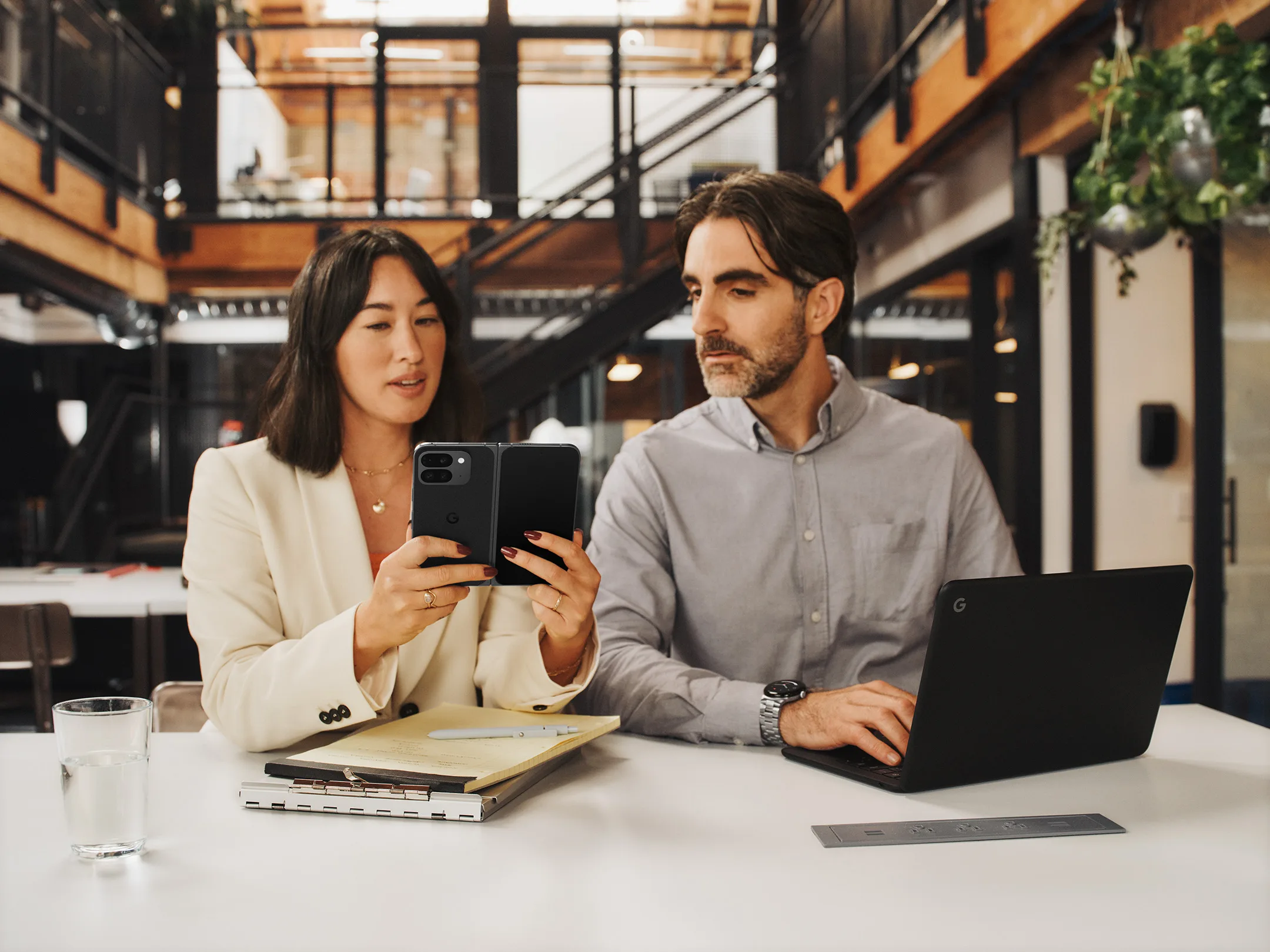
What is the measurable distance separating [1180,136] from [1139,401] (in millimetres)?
2046

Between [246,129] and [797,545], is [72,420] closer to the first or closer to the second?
[246,129]

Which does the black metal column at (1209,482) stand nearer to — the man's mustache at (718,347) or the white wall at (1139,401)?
the white wall at (1139,401)

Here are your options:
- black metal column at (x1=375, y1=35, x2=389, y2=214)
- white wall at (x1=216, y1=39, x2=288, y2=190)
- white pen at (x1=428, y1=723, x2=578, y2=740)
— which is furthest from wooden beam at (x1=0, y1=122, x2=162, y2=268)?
white pen at (x1=428, y1=723, x2=578, y2=740)

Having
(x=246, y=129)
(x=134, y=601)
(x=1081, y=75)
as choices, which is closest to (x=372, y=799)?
(x=134, y=601)

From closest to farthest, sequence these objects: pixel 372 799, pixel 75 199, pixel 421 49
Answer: pixel 372 799 < pixel 75 199 < pixel 421 49

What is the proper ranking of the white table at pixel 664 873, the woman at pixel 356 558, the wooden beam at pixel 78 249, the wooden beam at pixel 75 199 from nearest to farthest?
the white table at pixel 664 873, the woman at pixel 356 558, the wooden beam at pixel 75 199, the wooden beam at pixel 78 249

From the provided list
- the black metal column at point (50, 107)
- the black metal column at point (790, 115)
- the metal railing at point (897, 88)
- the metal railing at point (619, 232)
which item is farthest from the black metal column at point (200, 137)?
the metal railing at point (897, 88)

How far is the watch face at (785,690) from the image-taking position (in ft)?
4.63

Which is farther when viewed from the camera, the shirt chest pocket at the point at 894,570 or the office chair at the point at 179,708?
the office chair at the point at 179,708

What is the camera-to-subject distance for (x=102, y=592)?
396 centimetres

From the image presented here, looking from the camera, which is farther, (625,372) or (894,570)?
(625,372)

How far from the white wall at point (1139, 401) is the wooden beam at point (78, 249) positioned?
574 centimetres

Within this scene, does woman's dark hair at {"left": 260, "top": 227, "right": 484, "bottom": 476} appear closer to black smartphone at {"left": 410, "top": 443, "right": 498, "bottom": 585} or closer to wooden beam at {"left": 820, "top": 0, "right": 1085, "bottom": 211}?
black smartphone at {"left": 410, "top": 443, "right": 498, "bottom": 585}

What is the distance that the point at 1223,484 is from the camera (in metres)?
4.19
